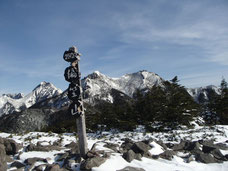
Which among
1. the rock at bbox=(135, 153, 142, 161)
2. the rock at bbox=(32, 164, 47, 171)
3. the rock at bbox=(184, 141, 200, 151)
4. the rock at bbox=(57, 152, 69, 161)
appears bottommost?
the rock at bbox=(184, 141, 200, 151)

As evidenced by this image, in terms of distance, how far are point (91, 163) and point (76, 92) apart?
2947mm

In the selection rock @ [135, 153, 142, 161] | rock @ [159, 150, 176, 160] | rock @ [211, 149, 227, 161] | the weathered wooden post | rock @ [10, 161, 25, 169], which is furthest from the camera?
rock @ [211, 149, 227, 161]

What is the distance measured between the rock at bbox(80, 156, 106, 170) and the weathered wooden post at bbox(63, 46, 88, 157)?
2.60ft

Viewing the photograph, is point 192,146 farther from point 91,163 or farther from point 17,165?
point 17,165

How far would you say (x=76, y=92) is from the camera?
7.59 metres

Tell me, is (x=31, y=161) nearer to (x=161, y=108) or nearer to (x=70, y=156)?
(x=70, y=156)

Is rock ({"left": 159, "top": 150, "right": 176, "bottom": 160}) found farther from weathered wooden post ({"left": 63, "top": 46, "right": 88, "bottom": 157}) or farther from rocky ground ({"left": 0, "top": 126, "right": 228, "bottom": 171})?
weathered wooden post ({"left": 63, "top": 46, "right": 88, "bottom": 157})

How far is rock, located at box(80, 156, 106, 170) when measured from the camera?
6235mm

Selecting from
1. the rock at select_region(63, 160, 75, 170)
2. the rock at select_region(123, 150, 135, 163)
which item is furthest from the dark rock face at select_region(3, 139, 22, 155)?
the rock at select_region(123, 150, 135, 163)

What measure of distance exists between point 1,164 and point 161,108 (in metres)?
16.4

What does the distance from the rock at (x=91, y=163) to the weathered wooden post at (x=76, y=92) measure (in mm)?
792

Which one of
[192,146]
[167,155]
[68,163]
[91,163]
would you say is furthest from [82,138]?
[192,146]

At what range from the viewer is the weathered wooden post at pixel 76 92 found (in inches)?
289

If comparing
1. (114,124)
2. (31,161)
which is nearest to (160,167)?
(31,161)
